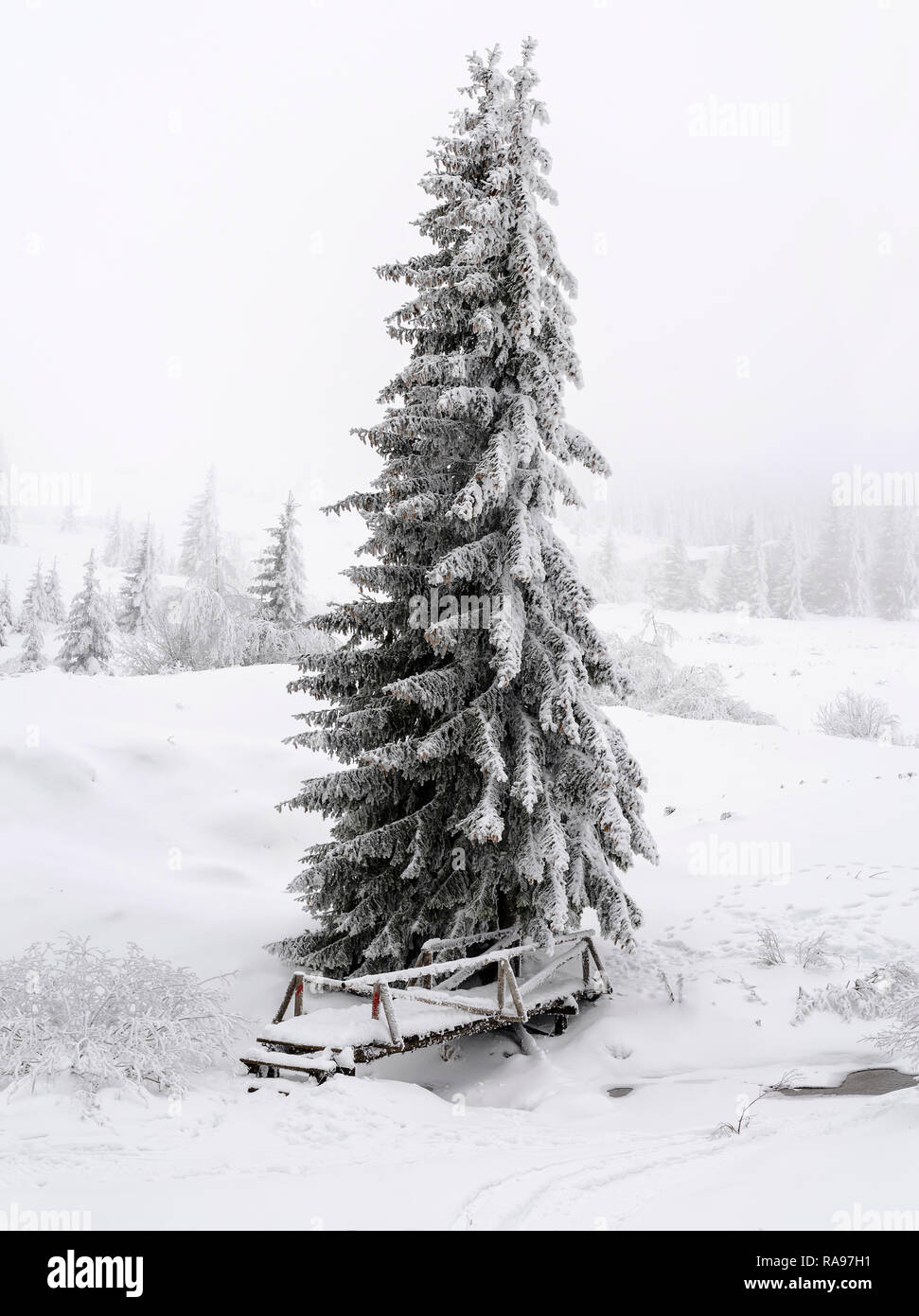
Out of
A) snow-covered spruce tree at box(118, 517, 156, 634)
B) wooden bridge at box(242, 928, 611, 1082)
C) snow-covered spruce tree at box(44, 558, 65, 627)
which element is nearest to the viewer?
wooden bridge at box(242, 928, 611, 1082)

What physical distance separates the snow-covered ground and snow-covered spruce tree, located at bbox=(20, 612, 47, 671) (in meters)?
29.5

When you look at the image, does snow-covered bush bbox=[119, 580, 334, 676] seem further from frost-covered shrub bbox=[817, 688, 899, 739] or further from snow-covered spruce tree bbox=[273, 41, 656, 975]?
snow-covered spruce tree bbox=[273, 41, 656, 975]

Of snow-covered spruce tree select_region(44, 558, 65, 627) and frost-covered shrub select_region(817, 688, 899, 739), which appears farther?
snow-covered spruce tree select_region(44, 558, 65, 627)

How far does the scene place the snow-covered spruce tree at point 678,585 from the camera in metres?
69.1

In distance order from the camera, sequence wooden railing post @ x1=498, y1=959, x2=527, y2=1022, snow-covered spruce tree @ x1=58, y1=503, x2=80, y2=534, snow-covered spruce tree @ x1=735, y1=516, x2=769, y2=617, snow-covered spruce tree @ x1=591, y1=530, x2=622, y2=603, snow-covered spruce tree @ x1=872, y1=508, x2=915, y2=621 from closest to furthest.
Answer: wooden railing post @ x1=498, y1=959, x2=527, y2=1022 < snow-covered spruce tree @ x1=872, y1=508, x2=915, y2=621 < snow-covered spruce tree @ x1=735, y1=516, x2=769, y2=617 < snow-covered spruce tree @ x1=591, y1=530, x2=622, y2=603 < snow-covered spruce tree @ x1=58, y1=503, x2=80, y2=534

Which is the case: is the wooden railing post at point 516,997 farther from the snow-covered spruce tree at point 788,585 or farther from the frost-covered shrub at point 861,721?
the snow-covered spruce tree at point 788,585

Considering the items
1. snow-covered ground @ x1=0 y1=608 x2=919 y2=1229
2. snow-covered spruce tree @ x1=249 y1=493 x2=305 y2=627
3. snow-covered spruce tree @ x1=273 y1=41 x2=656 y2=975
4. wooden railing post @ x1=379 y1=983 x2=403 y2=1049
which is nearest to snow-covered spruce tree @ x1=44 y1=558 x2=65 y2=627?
snow-covered spruce tree @ x1=249 y1=493 x2=305 y2=627

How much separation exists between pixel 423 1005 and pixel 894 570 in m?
63.7

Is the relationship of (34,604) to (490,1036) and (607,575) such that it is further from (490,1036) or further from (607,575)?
(607,575)

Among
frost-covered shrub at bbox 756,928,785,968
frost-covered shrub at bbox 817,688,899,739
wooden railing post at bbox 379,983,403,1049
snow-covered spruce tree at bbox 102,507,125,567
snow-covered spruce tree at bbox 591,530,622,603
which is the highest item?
snow-covered spruce tree at bbox 102,507,125,567

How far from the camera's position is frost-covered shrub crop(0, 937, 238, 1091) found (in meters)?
6.88

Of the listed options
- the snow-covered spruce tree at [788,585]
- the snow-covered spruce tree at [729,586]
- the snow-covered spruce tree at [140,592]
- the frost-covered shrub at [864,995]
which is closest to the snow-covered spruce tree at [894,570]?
the snow-covered spruce tree at [788,585]
